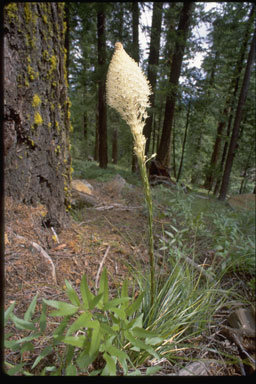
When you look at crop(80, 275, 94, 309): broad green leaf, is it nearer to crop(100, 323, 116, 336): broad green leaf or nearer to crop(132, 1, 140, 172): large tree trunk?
crop(100, 323, 116, 336): broad green leaf

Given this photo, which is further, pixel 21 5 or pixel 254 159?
pixel 254 159

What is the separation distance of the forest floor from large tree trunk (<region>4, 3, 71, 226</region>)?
209mm

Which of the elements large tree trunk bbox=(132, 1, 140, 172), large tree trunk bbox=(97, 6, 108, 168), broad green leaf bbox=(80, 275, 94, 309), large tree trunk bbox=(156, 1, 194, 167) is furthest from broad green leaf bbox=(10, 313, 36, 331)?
large tree trunk bbox=(97, 6, 108, 168)

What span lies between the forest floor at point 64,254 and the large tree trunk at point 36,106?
0.21 m

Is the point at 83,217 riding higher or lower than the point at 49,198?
lower

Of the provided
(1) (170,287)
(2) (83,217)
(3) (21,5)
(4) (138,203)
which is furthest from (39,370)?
(4) (138,203)

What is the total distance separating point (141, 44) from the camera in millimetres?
5828

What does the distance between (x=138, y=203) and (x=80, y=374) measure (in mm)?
3020

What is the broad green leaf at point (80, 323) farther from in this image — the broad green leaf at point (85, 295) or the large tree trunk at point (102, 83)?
the large tree trunk at point (102, 83)

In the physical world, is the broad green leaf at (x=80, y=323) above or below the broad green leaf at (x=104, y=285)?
below

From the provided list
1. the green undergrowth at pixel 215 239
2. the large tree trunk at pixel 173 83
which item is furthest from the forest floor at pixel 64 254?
the large tree trunk at pixel 173 83

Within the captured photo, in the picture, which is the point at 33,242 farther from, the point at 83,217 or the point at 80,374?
the point at 80,374

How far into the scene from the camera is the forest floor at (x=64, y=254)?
1506mm

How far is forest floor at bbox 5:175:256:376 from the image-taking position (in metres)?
1.51
